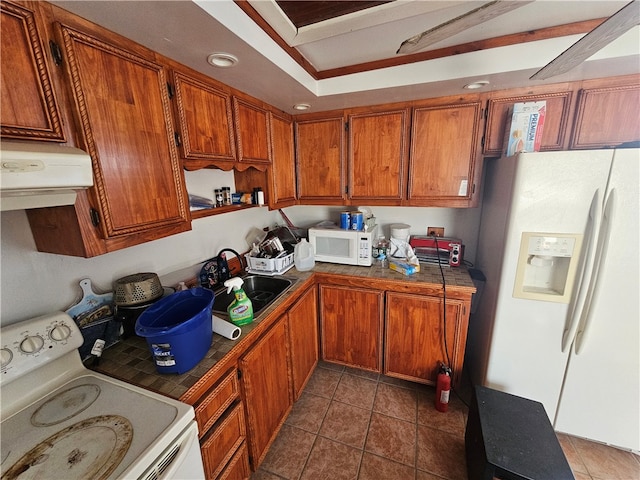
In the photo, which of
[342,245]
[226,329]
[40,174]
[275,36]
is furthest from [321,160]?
[40,174]

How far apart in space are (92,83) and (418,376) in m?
2.42

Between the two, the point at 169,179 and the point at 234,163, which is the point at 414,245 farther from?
the point at 169,179

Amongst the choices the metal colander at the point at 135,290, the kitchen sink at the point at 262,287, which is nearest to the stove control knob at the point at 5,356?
the metal colander at the point at 135,290

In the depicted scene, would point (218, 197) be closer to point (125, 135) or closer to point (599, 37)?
point (125, 135)

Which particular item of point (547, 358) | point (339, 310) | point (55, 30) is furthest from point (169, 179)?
point (547, 358)

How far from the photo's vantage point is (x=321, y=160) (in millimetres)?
2080

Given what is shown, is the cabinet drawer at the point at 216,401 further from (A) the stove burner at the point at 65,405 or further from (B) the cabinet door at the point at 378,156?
(B) the cabinet door at the point at 378,156

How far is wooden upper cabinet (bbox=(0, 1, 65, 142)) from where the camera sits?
0.69 metres

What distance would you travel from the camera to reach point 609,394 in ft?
4.55

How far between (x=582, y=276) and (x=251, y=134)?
79.3 inches

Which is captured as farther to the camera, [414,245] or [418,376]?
[414,245]

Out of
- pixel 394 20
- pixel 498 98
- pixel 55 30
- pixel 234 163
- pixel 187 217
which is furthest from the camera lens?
pixel 498 98

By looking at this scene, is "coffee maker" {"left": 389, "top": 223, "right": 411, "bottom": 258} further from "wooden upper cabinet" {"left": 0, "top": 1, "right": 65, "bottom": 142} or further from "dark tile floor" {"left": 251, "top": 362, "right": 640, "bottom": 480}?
"wooden upper cabinet" {"left": 0, "top": 1, "right": 65, "bottom": 142}

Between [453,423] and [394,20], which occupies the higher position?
[394,20]
